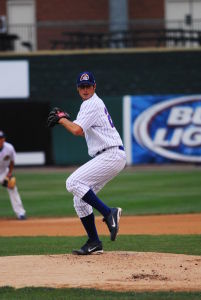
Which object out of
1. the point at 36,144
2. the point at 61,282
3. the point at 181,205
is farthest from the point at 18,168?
the point at 61,282

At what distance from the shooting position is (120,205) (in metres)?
18.2

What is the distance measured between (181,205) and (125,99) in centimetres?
1135

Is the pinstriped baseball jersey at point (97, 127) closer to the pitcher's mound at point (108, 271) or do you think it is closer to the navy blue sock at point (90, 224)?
the navy blue sock at point (90, 224)

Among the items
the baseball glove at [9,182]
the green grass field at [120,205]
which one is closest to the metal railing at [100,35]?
the green grass field at [120,205]

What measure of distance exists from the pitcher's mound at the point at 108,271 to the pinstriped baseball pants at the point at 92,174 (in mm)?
622

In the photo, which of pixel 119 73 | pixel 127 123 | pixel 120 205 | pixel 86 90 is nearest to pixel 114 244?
pixel 86 90

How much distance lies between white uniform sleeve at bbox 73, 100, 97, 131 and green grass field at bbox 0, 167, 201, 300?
6.93 feet

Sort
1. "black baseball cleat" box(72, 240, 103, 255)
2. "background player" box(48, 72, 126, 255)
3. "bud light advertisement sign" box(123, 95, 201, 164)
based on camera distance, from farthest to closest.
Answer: "bud light advertisement sign" box(123, 95, 201, 164), "black baseball cleat" box(72, 240, 103, 255), "background player" box(48, 72, 126, 255)

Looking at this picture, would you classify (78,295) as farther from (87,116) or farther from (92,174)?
(87,116)

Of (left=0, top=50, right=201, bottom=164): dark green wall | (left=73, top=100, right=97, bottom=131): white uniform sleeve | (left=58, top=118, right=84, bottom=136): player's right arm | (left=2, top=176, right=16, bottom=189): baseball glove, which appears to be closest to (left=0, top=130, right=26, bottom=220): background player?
(left=2, top=176, right=16, bottom=189): baseball glove

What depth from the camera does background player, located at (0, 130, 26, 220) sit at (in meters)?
16.3

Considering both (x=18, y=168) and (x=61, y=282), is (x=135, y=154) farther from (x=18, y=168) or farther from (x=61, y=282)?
(x=61, y=282)

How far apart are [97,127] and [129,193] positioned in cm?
1166

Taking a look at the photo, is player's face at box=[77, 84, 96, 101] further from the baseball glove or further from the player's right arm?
the baseball glove
